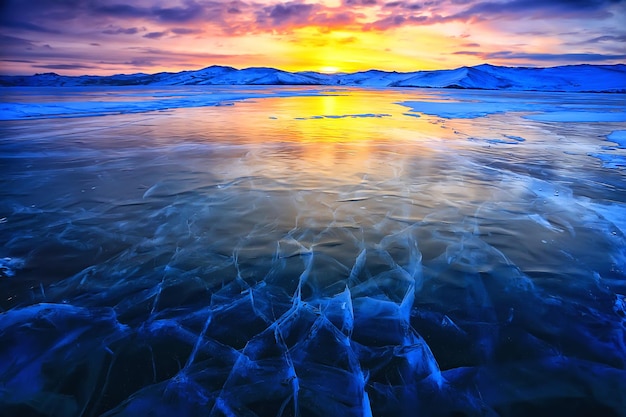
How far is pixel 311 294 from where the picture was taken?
307cm

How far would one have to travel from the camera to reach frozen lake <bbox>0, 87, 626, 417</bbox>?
2.17 metres

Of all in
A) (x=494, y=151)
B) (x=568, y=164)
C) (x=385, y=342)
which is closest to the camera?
(x=385, y=342)

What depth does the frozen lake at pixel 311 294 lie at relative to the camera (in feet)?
7.12

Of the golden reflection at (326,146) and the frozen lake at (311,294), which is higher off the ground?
the frozen lake at (311,294)

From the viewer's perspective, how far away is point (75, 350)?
243 cm

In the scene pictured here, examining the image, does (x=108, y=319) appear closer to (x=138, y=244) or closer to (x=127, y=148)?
(x=138, y=244)

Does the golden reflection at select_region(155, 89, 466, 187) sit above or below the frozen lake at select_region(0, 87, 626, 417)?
below

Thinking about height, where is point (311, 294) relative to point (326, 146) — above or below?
above

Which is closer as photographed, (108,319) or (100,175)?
(108,319)

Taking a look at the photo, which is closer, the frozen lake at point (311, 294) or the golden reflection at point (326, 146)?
the frozen lake at point (311, 294)

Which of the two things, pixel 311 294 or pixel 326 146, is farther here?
pixel 326 146

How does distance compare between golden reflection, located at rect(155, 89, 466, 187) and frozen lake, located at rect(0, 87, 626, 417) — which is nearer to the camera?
frozen lake, located at rect(0, 87, 626, 417)

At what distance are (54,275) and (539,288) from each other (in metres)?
4.39

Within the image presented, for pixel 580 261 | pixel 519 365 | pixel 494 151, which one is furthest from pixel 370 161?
pixel 519 365
